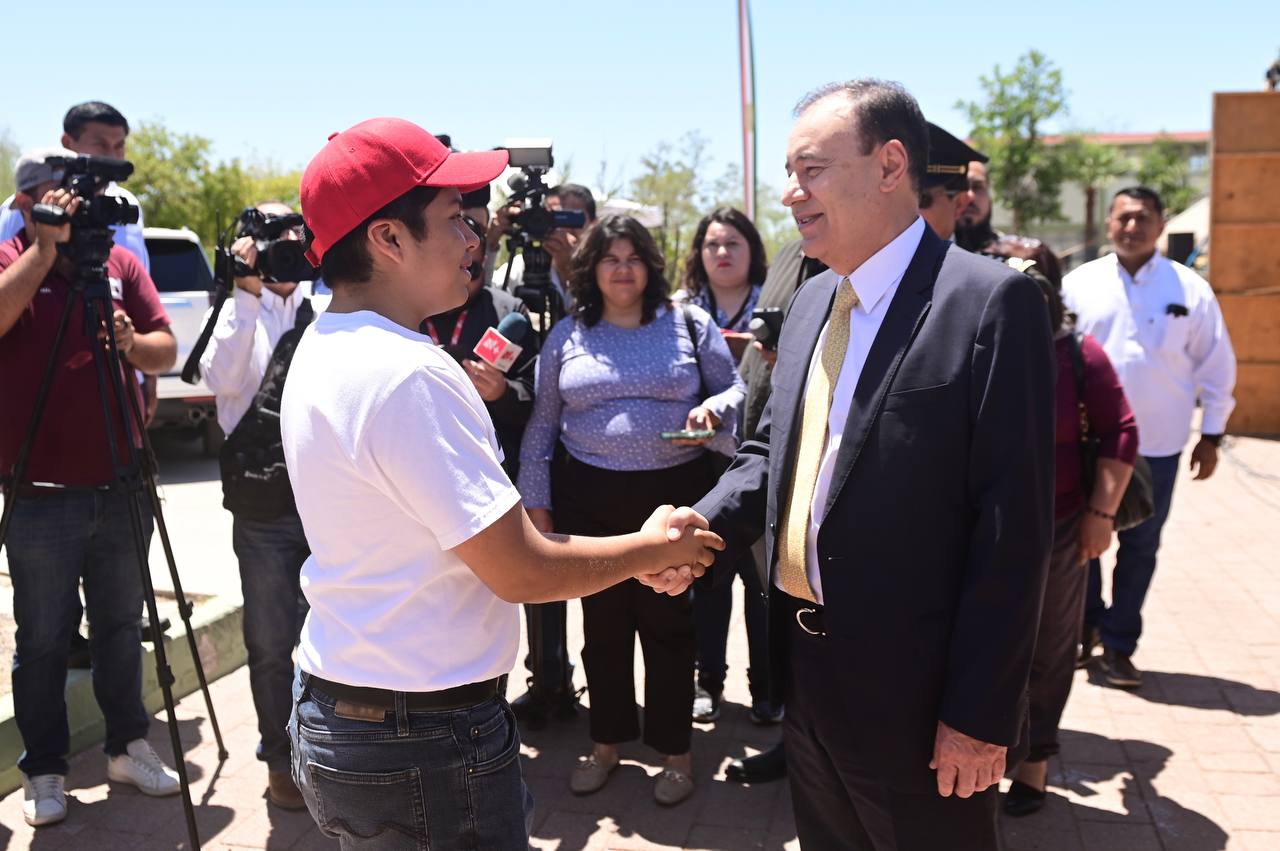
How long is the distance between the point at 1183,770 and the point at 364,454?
3.67 meters

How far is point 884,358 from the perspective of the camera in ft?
6.95

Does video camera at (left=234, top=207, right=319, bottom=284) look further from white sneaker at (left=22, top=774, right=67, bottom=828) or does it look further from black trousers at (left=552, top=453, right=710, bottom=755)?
white sneaker at (left=22, top=774, right=67, bottom=828)

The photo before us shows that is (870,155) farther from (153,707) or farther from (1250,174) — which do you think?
Result: (1250,174)

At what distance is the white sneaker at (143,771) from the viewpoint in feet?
13.1

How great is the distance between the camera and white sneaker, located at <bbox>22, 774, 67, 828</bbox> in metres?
3.74

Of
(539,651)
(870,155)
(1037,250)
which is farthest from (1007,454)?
(539,651)

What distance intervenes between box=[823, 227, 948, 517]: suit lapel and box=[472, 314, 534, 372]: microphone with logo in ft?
6.57

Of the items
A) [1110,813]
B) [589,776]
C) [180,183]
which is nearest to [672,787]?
[589,776]

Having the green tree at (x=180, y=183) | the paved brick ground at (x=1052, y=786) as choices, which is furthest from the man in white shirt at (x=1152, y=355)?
the green tree at (x=180, y=183)

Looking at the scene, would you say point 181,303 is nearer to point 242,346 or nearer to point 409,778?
point 242,346

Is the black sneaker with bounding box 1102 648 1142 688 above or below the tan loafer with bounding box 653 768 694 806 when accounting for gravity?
below

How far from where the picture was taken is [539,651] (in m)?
4.35

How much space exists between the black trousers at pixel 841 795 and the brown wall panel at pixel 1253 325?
11181 mm

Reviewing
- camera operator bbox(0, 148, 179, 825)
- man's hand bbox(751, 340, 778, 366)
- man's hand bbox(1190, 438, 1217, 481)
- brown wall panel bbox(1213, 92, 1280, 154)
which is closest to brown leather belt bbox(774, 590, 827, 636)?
man's hand bbox(751, 340, 778, 366)
